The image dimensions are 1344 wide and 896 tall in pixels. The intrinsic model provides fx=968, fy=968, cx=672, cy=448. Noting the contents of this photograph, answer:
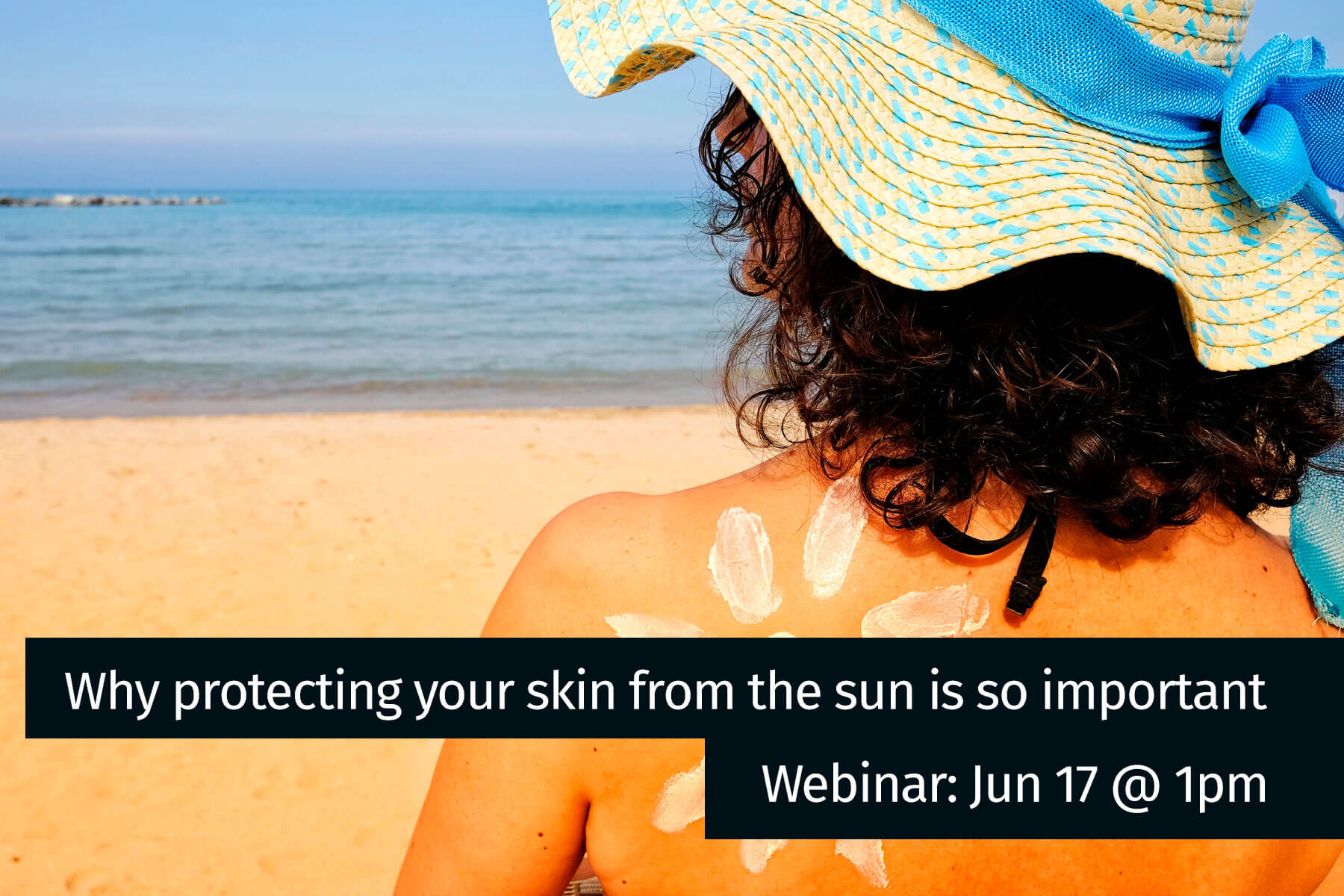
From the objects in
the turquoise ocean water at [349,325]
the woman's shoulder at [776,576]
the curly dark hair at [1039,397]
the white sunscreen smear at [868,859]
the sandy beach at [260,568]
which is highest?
the curly dark hair at [1039,397]

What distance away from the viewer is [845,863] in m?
1.05

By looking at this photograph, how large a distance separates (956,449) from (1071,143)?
328 millimetres

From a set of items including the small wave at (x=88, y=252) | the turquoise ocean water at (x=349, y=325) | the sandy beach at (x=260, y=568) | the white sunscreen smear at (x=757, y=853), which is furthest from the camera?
the small wave at (x=88, y=252)

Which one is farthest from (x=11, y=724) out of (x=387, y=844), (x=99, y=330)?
(x=99, y=330)

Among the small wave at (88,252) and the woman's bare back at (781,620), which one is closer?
the woman's bare back at (781,620)

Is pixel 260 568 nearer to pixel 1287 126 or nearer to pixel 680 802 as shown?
pixel 680 802

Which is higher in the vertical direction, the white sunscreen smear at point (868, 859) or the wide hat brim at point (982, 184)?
the wide hat brim at point (982, 184)

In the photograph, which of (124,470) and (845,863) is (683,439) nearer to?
(124,470)

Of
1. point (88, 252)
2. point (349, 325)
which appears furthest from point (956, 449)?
point (88, 252)

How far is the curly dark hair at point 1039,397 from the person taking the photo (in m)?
0.99

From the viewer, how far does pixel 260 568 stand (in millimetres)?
4641

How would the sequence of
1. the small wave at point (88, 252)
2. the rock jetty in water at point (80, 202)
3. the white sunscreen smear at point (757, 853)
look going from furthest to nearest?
the rock jetty in water at point (80, 202)
the small wave at point (88, 252)
the white sunscreen smear at point (757, 853)

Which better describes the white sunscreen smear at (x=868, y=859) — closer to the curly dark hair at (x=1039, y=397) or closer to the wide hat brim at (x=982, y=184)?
the curly dark hair at (x=1039, y=397)

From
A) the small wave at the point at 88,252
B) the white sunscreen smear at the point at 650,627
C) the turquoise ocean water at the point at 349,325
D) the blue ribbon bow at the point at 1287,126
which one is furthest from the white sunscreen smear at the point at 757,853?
the small wave at the point at 88,252
